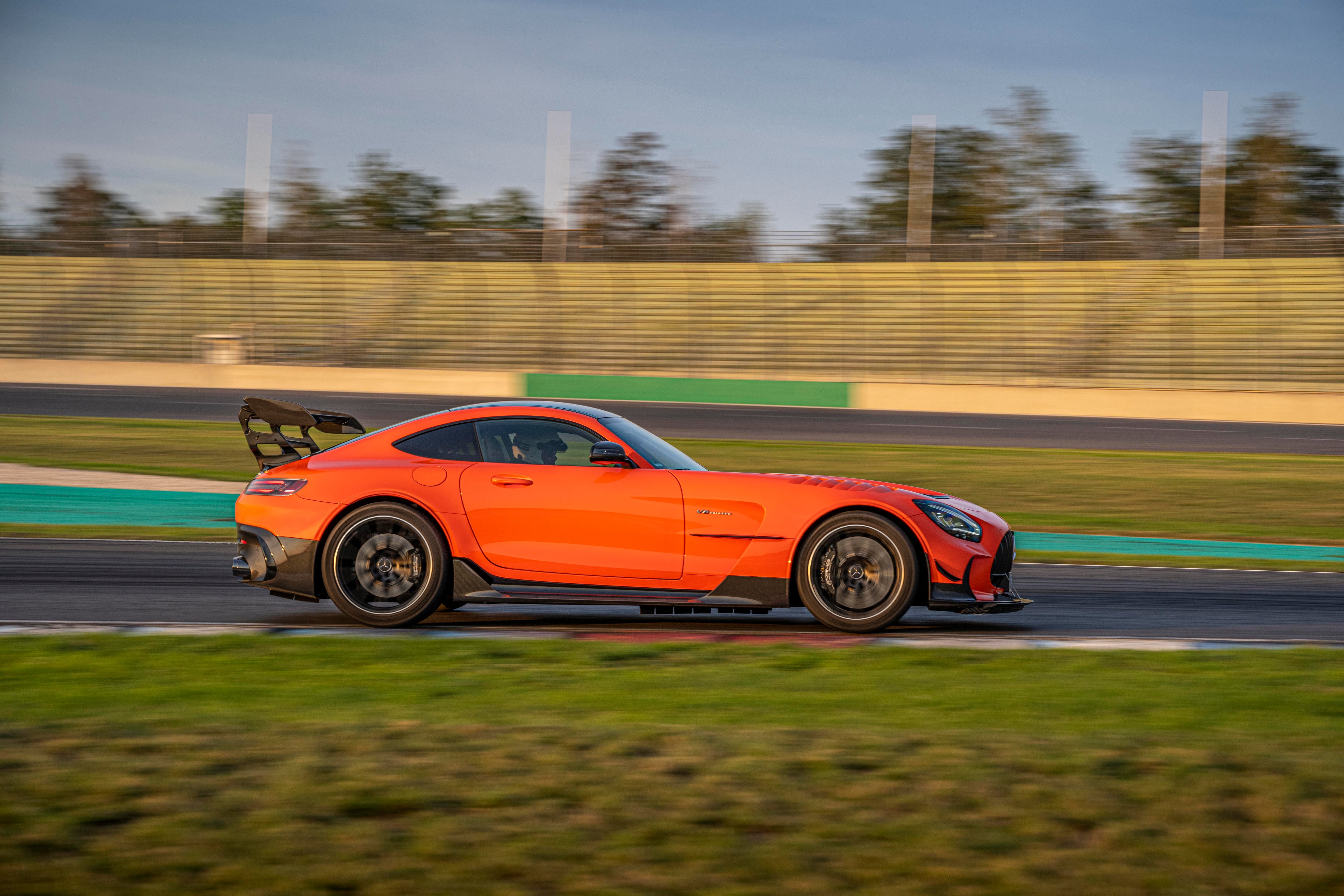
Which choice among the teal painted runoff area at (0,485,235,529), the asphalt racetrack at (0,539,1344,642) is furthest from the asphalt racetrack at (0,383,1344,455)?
the asphalt racetrack at (0,539,1344,642)

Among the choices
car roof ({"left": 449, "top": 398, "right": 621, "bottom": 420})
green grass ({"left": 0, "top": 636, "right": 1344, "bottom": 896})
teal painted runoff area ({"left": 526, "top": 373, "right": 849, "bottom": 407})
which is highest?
teal painted runoff area ({"left": 526, "top": 373, "right": 849, "bottom": 407})

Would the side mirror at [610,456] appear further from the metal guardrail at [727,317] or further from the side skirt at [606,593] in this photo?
the metal guardrail at [727,317]

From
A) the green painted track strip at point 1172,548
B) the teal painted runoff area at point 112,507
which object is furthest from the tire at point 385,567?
the green painted track strip at point 1172,548

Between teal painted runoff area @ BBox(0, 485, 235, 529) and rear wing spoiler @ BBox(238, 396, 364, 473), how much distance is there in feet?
15.3

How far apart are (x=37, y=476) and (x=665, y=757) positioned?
43.7 feet

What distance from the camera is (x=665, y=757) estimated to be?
13.9ft

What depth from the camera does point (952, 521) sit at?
21.5 feet

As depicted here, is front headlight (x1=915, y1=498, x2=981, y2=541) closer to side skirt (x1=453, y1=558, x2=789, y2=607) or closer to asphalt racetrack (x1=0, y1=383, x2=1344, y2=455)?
side skirt (x1=453, y1=558, x2=789, y2=607)

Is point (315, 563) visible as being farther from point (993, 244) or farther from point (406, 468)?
point (993, 244)

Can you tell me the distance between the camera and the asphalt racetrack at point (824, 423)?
23.5m

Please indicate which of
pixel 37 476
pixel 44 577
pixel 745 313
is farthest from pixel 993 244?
pixel 44 577

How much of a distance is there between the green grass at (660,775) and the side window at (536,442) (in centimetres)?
122

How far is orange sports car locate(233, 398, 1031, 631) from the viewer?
6465mm

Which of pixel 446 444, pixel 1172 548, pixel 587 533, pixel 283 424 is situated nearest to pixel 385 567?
pixel 446 444
